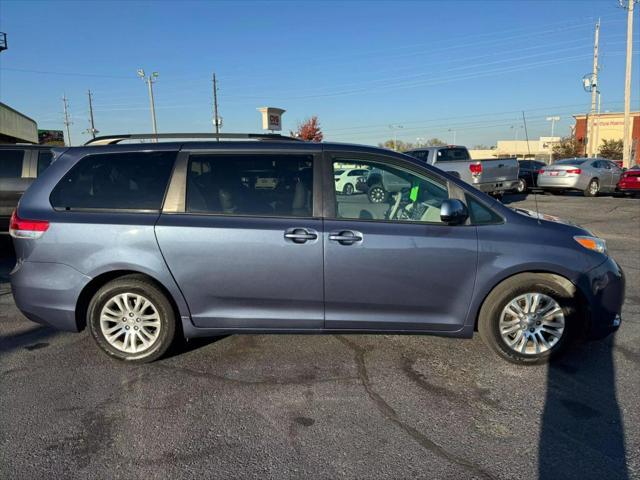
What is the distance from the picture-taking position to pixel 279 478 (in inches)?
95.7

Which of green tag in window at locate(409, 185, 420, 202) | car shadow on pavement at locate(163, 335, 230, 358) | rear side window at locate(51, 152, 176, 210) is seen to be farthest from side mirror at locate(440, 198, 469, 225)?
car shadow on pavement at locate(163, 335, 230, 358)

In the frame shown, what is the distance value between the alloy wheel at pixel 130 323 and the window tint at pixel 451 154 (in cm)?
1274

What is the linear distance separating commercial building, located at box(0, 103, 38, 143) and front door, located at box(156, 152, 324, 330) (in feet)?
137

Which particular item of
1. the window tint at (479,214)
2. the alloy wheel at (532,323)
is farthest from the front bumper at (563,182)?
the window tint at (479,214)

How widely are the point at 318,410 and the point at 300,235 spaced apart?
4.14ft

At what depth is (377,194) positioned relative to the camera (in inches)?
148

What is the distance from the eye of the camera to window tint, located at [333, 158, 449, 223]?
3.62 m

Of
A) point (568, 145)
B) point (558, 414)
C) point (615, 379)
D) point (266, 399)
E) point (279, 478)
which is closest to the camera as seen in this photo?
point (279, 478)

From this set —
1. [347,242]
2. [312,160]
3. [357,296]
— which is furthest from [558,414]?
[312,160]

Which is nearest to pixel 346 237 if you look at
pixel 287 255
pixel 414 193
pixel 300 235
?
pixel 300 235

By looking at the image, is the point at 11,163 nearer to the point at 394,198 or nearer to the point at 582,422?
the point at 394,198

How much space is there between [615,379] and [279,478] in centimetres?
266

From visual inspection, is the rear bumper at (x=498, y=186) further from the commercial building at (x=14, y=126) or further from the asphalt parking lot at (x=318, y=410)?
the commercial building at (x=14, y=126)

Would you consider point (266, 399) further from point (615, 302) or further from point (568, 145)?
point (568, 145)
